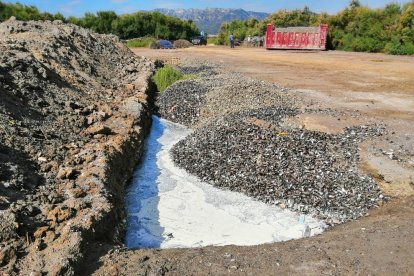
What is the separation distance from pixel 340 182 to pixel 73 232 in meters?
5.71

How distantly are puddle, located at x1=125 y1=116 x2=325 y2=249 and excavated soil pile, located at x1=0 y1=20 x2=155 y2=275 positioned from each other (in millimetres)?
538

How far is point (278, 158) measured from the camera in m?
10.2

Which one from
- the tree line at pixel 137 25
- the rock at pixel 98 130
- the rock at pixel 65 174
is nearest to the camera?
the rock at pixel 65 174

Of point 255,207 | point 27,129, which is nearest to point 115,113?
point 27,129

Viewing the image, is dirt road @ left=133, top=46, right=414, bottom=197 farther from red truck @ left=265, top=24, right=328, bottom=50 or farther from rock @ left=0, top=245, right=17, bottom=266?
red truck @ left=265, top=24, right=328, bottom=50

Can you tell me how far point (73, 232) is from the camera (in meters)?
6.00

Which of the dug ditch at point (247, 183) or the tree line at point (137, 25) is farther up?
the tree line at point (137, 25)

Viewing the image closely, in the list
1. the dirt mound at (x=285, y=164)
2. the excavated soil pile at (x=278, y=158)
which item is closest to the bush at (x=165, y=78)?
the excavated soil pile at (x=278, y=158)

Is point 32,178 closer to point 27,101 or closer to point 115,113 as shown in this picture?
point 27,101

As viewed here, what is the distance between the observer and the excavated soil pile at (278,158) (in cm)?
867

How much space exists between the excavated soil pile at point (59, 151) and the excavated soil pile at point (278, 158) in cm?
206

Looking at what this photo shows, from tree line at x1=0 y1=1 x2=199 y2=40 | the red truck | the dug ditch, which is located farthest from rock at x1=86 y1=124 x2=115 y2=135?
tree line at x1=0 y1=1 x2=199 y2=40

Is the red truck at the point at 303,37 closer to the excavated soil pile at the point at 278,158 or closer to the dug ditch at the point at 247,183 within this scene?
the excavated soil pile at the point at 278,158

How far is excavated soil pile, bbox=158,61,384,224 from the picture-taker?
341 inches
